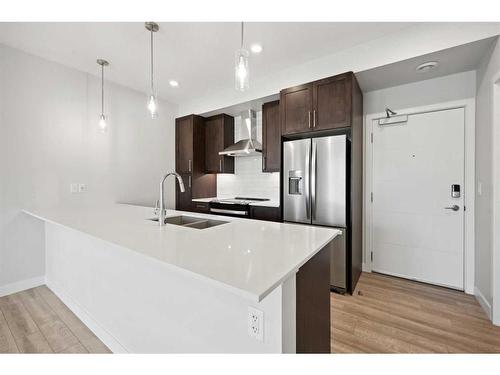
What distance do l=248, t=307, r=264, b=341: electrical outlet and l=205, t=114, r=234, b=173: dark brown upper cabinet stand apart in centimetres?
313

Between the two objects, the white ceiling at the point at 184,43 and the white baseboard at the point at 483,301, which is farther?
the white ceiling at the point at 184,43

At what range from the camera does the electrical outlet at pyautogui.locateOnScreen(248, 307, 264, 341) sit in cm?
98

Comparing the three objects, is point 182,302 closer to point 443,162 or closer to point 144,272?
point 144,272

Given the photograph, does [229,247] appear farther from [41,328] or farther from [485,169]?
[485,169]

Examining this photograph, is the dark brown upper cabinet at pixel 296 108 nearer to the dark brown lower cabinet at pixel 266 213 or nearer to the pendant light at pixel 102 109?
the dark brown lower cabinet at pixel 266 213

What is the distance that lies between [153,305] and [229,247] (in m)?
0.73

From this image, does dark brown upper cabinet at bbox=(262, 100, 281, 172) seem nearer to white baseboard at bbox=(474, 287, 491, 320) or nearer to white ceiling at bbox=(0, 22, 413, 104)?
white ceiling at bbox=(0, 22, 413, 104)

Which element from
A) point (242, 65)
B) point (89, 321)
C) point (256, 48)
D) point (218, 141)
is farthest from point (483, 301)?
point (218, 141)

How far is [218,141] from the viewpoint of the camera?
404cm

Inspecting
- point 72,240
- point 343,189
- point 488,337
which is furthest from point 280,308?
point 72,240

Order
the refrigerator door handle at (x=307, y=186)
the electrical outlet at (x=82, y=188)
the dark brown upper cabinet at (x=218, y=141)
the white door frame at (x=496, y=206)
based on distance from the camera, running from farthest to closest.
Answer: the dark brown upper cabinet at (x=218, y=141) < the electrical outlet at (x=82, y=188) < the refrigerator door handle at (x=307, y=186) < the white door frame at (x=496, y=206)

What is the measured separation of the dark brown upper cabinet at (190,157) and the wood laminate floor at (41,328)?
2191mm

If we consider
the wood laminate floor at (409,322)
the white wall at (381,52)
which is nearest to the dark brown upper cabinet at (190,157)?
the white wall at (381,52)

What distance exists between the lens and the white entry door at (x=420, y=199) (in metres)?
2.59
